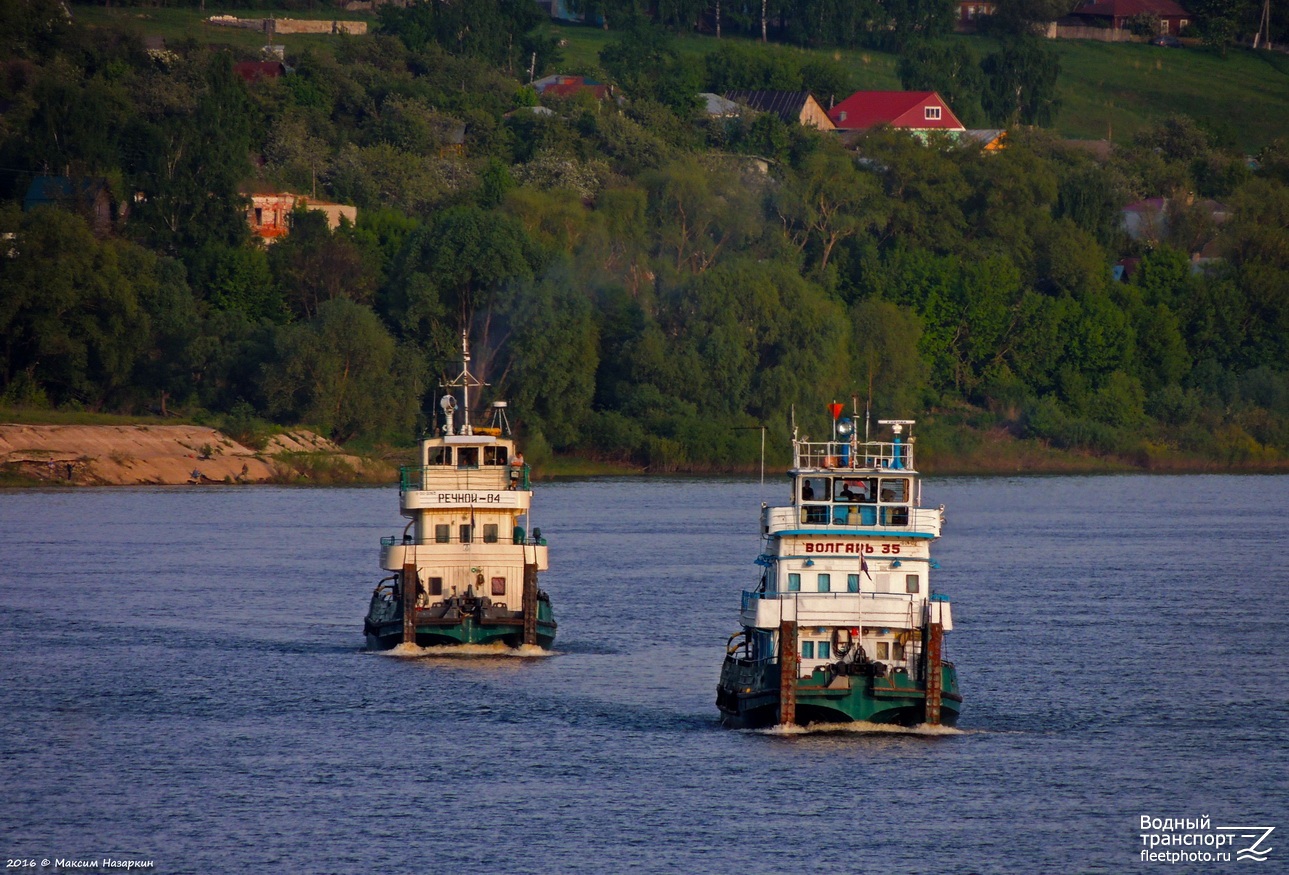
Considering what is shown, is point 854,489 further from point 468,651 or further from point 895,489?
point 468,651

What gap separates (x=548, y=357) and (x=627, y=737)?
107123mm

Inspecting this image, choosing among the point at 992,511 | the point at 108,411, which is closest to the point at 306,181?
the point at 108,411

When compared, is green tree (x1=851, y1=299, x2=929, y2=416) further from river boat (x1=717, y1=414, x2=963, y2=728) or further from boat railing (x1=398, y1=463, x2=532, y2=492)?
river boat (x1=717, y1=414, x2=963, y2=728)

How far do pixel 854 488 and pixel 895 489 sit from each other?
1.11m

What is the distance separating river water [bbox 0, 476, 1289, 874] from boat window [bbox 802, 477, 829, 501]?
6432mm

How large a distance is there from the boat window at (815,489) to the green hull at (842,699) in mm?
4673

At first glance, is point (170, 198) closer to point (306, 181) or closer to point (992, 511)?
point (306, 181)

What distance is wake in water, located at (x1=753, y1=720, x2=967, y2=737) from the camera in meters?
55.7

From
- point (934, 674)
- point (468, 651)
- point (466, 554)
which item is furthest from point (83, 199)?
point (934, 674)

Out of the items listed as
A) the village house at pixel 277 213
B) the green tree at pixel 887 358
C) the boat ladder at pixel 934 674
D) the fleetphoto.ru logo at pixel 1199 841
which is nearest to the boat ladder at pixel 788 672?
the boat ladder at pixel 934 674

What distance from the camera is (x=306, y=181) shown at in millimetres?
197625

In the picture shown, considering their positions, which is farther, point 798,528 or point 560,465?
point 560,465

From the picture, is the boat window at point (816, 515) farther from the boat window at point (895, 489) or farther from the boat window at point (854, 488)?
the boat window at point (895, 489)

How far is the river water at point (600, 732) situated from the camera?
47875 millimetres
